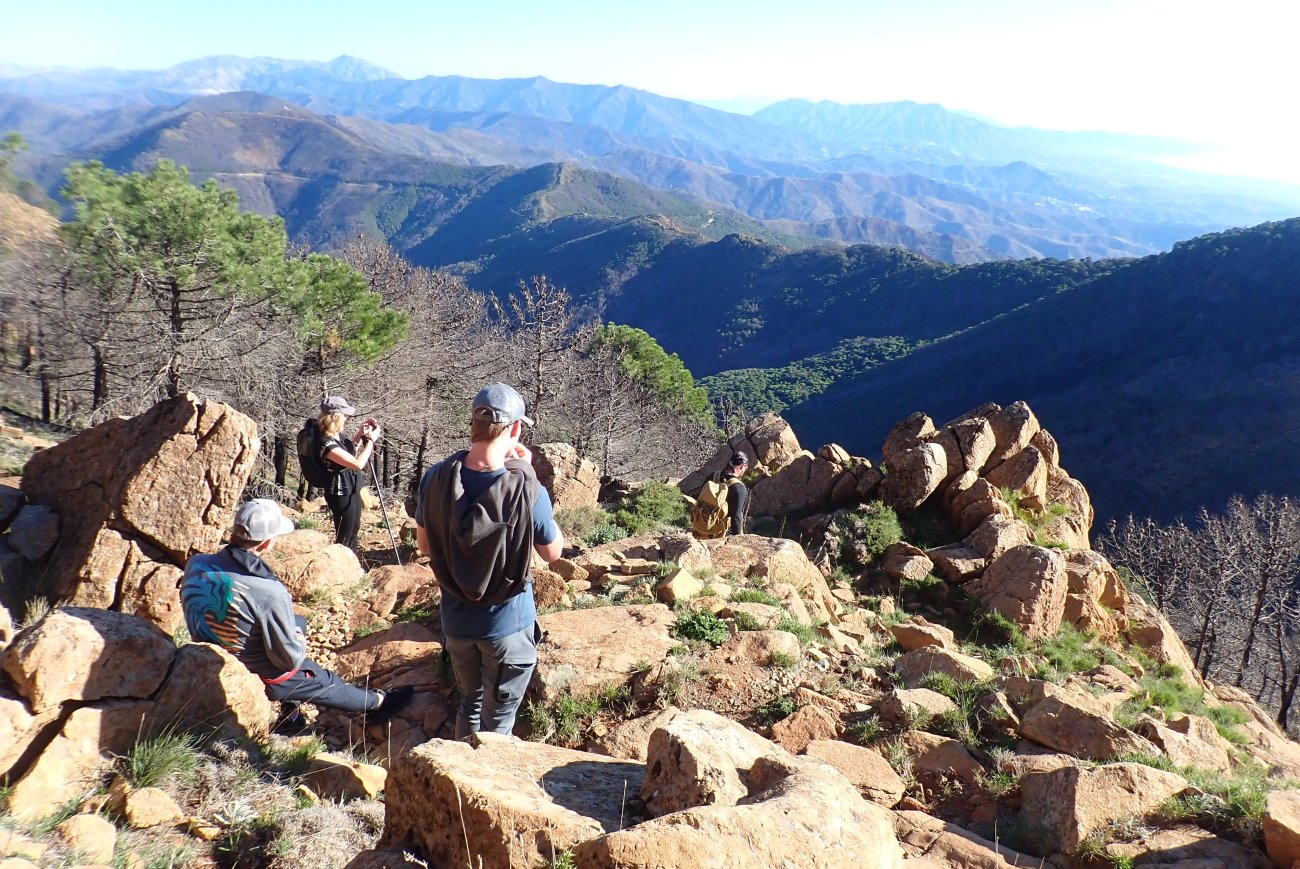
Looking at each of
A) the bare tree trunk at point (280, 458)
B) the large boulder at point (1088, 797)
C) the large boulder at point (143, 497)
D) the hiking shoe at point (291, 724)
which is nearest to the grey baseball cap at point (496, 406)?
the hiking shoe at point (291, 724)

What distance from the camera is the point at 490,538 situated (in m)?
3.40

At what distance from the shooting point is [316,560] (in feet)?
22.8

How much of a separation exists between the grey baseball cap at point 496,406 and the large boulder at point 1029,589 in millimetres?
8494

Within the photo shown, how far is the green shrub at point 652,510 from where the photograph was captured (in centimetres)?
1196

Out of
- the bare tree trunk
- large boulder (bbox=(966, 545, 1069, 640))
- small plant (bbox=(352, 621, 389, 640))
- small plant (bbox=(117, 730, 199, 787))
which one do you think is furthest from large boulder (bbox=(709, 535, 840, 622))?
the bare tree trunk

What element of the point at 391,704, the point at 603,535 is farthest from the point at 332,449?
the point at 603,535

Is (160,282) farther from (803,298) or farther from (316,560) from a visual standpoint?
(803,298)

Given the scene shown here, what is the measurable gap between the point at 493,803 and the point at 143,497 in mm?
4525

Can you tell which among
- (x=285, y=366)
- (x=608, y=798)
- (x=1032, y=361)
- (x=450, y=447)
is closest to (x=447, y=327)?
(x=450, y=447)

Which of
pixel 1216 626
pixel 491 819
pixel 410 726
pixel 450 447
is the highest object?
pixel 491 819

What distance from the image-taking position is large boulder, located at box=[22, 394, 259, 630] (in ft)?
17.4

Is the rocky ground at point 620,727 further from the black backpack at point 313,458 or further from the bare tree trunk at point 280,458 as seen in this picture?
the bare tree trunk at point 280,458

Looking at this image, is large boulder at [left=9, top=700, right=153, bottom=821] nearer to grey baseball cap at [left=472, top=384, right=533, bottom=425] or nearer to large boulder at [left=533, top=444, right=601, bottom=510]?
grey baseball cap at [left=472, top=384, right=533, bottom=425]

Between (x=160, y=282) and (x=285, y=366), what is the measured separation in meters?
3.43
